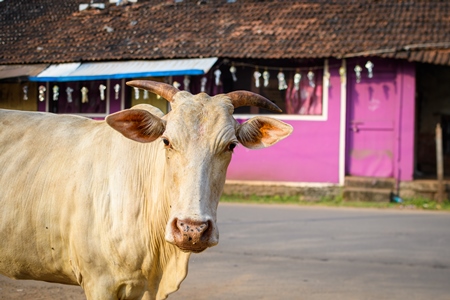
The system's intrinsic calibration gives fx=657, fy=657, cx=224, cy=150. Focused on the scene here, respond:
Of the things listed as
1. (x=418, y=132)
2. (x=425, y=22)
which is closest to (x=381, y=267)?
(x=425, y=22)

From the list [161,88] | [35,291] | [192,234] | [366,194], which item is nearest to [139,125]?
Result: [161,88]

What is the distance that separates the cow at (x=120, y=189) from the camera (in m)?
3.92

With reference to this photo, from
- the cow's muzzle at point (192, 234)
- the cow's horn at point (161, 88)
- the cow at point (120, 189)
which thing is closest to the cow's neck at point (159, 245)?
the cow at point (120, 189)

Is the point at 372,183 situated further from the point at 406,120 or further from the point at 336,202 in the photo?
the point at 406,120

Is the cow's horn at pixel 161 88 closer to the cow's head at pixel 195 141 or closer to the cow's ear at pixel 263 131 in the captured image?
the cow's head at pixel 195 141

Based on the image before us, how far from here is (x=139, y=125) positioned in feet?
13.8

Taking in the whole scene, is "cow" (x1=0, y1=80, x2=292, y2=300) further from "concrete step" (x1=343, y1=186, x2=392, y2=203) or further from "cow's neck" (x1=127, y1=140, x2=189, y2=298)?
"concrete step" (x1=343, y1=186, x2=392, y2=203)

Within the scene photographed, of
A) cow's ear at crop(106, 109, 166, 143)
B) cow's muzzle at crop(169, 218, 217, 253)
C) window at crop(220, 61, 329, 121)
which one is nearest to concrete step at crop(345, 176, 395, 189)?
window at crop(220, 61, 329, 121)

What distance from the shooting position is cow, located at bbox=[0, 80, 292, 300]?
392 centimetres

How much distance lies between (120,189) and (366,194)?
35.3 ft

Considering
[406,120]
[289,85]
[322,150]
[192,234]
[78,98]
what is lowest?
[192,234]

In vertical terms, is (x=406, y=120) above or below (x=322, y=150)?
above

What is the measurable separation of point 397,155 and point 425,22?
308 cm

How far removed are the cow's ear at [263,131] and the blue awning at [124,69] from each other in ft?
32.6
